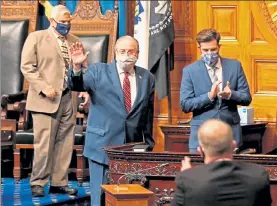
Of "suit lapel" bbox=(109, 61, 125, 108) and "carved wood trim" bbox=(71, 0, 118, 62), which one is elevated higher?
"carved wood trim" bbox=(71, 0, 118, 62)

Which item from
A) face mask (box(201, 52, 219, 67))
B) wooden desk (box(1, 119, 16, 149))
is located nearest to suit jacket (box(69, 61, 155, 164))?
face mask (box(201, 52, 219, 67))

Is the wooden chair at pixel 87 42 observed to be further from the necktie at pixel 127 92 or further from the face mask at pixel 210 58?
the face mask at pixel 210 58

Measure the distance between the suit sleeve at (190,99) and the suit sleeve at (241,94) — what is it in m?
0.19

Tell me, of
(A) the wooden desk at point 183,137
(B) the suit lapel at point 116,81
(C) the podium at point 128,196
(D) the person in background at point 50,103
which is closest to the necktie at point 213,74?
(B) the suit lapel at point 116,81

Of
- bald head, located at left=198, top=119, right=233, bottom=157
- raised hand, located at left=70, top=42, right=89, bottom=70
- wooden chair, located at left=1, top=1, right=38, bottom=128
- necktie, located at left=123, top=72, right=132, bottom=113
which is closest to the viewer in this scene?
bald head, located at left=198, top=119, right=233, bottom=157

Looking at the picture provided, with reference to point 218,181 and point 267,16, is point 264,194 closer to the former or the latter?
point 218,181

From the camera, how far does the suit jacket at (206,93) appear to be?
7625 mm

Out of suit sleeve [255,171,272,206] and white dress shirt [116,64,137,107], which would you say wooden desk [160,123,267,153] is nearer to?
white dress shirt [116,64,137,107]

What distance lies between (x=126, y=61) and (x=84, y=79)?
334mm

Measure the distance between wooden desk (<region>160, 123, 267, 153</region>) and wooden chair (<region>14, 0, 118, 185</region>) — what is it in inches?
32.8

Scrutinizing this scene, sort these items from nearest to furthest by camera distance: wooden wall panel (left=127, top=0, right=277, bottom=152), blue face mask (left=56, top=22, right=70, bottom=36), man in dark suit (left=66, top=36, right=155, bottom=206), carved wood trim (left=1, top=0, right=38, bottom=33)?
man in dark suit (left=66, top=36, right=155, bottom=206), blue face mask (left=56, top=22, right=70, bottom=36), wooden wall panel (left=127, top=0, right=277, bottom=152), carved wood trim (left=1, top=0, right=38, bottom=33)

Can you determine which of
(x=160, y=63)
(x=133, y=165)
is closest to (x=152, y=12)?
(x=160, y=63)

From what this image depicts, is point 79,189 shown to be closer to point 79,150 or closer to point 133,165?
point 79,150

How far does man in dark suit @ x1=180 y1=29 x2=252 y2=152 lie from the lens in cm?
758
